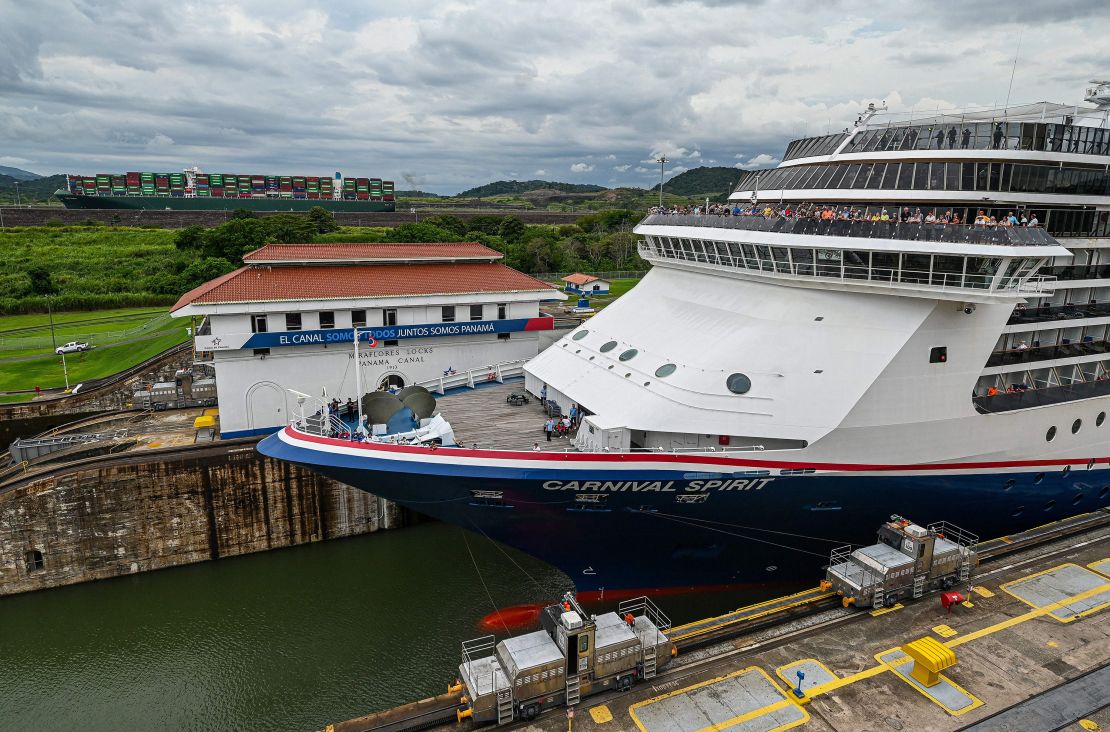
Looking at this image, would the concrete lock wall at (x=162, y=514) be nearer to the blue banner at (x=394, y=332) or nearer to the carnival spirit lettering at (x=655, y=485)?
the blue banner at (x=394, y=332)

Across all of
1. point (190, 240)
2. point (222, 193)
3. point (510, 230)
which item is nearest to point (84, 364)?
point (190, 240)

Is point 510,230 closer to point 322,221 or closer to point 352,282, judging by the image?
point 322,221

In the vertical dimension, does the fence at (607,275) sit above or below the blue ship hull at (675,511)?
above

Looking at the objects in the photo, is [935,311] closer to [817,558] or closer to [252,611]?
[817,558]

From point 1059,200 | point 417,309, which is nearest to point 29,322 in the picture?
point 417,309

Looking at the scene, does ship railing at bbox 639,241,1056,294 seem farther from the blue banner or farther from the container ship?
the container ship

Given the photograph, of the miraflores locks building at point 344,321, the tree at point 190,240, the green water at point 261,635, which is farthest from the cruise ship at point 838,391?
the tree at point 190,240
